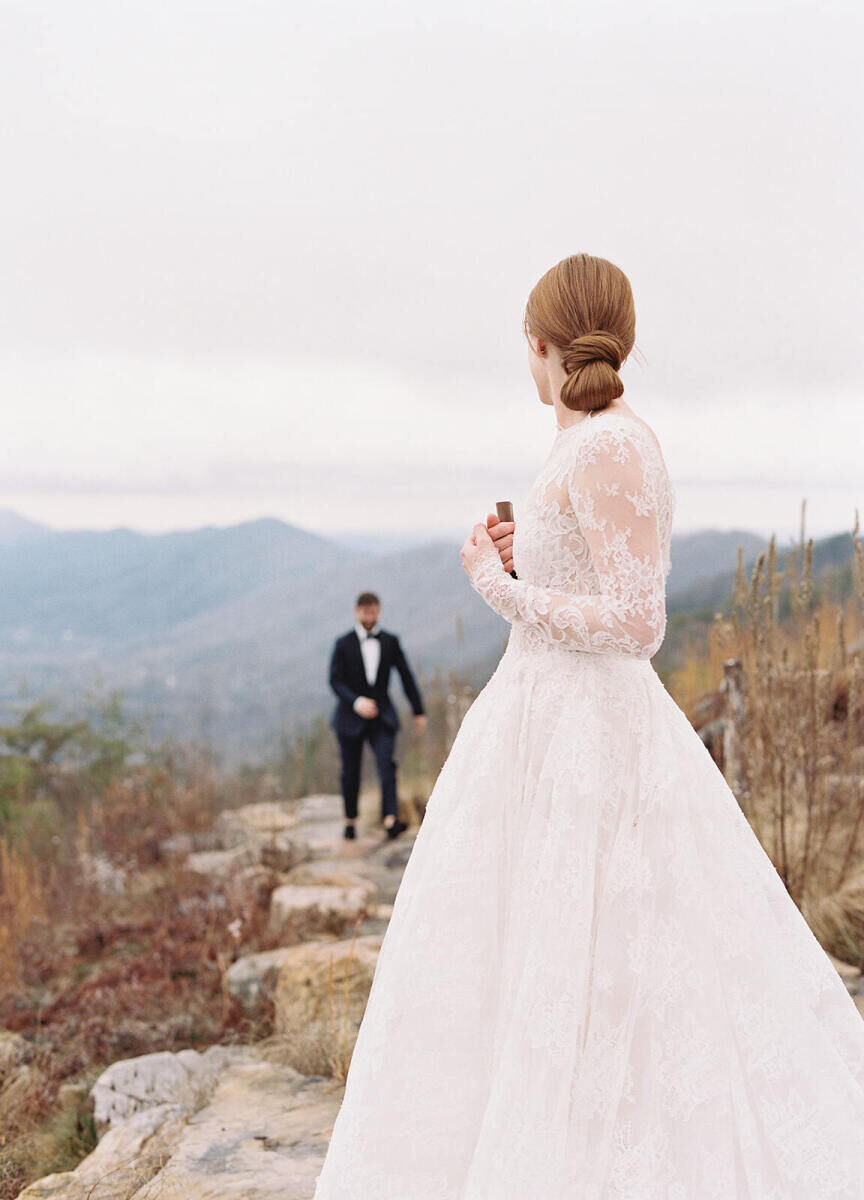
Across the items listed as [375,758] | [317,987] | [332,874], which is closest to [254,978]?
[317,987]

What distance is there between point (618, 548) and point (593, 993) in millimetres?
847

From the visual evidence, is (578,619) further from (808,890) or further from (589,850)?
(808,890)

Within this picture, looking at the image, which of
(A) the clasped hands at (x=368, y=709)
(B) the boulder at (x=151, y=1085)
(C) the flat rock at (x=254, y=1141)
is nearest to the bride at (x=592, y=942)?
(C) the flat rock at (x=254, y=1141)

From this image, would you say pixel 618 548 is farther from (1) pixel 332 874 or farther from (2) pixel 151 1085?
(1) pixel 332 874

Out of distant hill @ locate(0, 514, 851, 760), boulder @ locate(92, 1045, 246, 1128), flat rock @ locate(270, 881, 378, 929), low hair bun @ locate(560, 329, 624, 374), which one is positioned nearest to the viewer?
low hair bun @ locate(560, 329, 624, 374)

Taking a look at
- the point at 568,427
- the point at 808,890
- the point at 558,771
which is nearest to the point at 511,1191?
the point at 558,771

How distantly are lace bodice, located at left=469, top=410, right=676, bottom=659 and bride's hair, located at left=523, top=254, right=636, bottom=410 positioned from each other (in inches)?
2.6

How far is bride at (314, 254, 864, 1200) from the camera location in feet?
5.94

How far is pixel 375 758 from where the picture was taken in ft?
25.9

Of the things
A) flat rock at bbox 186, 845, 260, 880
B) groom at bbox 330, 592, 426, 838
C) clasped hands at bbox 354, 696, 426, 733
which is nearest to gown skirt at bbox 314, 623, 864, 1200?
flat rock at bbox 186, 845, 260, 880

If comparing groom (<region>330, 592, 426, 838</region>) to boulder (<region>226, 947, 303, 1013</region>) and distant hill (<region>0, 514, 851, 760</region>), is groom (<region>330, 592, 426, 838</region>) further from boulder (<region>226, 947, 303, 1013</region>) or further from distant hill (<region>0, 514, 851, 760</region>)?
distant hill (<region>0, 514, 851, 760</region>)

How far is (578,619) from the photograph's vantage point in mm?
1891

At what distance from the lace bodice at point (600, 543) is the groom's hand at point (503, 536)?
0.45ft

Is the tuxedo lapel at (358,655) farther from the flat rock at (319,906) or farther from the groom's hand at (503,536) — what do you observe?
the groom's hand at (503,536)
